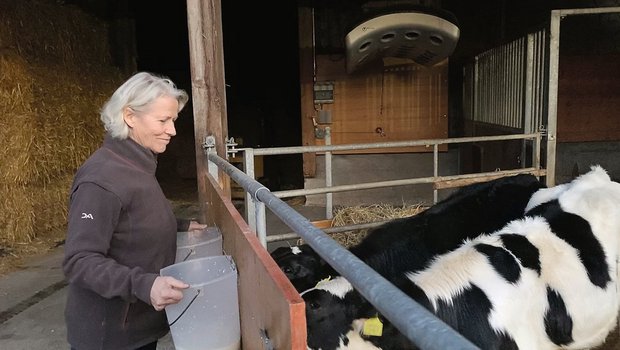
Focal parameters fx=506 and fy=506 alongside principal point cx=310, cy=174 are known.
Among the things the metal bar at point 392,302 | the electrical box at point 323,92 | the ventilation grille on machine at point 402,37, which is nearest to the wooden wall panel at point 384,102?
the electrical box at point 323,92

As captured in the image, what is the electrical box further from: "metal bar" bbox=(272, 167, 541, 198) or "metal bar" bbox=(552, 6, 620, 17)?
"metal bar" bbox=(552, 6, 620, 17)

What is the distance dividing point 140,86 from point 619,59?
22.3 ft

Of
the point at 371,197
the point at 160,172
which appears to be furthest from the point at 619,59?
the point at 160,172

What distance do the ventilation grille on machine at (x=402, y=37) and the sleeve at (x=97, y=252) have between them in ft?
13.3

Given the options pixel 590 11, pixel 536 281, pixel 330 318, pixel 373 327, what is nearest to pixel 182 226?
pixel 330 318

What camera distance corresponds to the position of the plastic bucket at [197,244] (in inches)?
78.1

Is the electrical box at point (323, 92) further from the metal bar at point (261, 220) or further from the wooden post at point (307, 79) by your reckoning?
the metal bar at point (261, 220)

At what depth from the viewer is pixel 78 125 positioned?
608 centimetres

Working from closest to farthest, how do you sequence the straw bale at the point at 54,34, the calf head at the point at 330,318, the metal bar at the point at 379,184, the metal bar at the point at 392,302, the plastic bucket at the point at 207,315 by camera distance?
the metal bar at the point at 392,302, the plastic bucket at the point at 207,315, the calf head at the point at 330,318, the metal bar at the point at 379,184, the straw bale at the point at 54,34

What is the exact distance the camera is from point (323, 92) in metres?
6.53

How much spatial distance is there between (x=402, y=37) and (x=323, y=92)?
1527mm

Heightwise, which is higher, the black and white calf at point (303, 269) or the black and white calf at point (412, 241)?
the black and white calf at point (412, 241)

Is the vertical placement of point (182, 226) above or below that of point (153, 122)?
below

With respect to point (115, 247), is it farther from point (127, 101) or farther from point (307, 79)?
point (307, 79)
